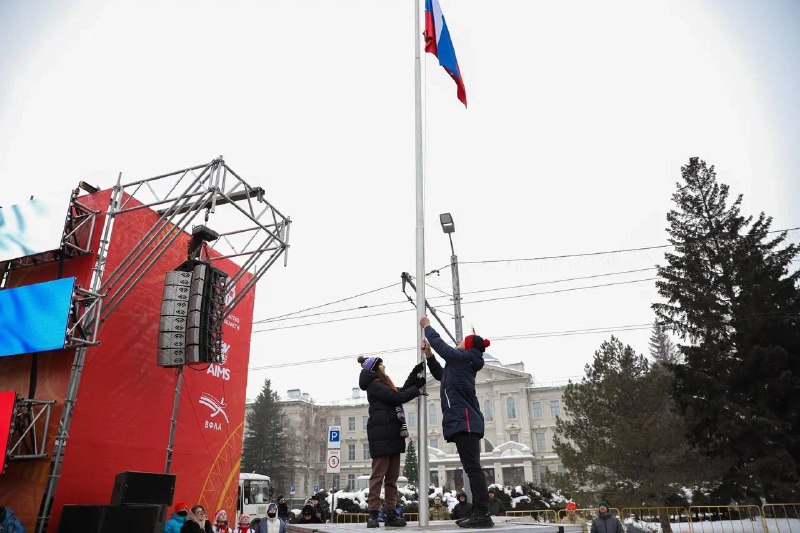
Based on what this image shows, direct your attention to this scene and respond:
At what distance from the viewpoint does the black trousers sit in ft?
15.2

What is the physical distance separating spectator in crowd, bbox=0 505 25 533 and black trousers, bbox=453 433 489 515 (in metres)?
7.26

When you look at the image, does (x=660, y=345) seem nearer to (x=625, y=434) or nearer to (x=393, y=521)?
(x=625, y=434)

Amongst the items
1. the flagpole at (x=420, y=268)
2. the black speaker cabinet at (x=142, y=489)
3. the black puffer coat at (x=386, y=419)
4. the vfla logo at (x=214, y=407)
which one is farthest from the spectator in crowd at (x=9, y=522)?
the flagpole at (x=420, y=268)

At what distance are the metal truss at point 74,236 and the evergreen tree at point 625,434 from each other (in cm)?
1944

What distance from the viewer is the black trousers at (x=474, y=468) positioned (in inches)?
182

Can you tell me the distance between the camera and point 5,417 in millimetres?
8289

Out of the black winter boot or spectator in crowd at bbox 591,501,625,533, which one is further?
spectator in crowd at bbox 591,501,625,533

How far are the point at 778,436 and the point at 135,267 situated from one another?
22346 mm

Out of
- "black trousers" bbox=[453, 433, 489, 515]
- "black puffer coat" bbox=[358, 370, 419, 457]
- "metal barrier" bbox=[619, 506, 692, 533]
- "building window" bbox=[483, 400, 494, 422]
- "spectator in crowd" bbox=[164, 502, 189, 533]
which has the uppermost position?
"building window" bbox=[483, 400, 494, 422]

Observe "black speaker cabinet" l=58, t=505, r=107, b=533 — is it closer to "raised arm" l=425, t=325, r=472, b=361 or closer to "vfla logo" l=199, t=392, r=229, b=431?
"vfla logo" l=199, t=392, r=229, b=431

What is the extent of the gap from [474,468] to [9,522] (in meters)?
7.45

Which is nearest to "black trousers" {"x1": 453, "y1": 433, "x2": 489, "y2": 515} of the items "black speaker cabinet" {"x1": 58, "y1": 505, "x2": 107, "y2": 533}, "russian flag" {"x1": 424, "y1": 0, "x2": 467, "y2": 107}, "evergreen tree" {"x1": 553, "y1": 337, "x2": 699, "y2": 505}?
"russian flag" {"x1": 424, "y1": 0, "x2": 467, "y2": 107}

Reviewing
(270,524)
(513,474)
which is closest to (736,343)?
(270,524)

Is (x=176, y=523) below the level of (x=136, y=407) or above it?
below
